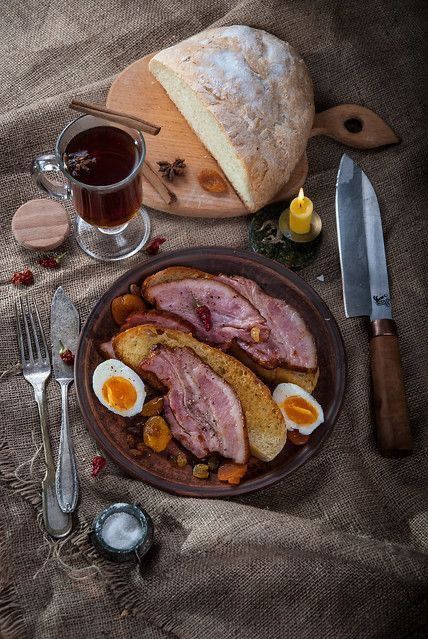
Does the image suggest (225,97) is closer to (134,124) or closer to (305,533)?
(134,124)

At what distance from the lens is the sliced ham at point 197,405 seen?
3.25m

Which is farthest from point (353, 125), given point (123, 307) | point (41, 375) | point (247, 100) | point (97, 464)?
point (97, 464)

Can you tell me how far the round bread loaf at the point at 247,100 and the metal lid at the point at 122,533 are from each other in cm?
162

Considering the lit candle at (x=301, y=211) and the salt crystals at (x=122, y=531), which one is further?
the lit candle at (x=301, y=211)

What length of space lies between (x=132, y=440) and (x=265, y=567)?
29.5 inches

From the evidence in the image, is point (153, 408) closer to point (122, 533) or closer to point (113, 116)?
point (122, 533)

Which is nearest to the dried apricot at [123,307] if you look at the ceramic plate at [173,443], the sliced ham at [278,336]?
the ceramic plate at [173,443]

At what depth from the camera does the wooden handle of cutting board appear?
417 centimetres

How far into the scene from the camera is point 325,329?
3.53m

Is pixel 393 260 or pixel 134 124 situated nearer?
pixel 134 124

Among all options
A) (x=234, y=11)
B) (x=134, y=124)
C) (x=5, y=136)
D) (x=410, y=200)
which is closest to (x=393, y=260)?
(x=410, y=200)

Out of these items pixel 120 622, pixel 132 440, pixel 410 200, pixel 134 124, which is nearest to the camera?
pixel 120 622

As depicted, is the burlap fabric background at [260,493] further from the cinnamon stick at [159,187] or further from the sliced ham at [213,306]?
the sliced ham at [213,306]

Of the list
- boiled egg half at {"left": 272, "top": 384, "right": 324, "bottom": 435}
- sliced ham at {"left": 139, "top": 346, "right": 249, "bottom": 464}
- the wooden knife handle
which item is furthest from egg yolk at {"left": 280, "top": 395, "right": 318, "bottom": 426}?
the wooden knife handle
